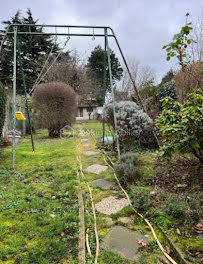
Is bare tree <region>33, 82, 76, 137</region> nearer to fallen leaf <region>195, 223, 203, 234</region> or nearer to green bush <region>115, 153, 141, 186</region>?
green bush <region>115, 153, 141, 186</region>

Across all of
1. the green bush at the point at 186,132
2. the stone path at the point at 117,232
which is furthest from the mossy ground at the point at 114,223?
the green bush at the point at 186,132

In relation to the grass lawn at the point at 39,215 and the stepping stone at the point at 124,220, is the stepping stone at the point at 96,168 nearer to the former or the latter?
the grass lawn at the point at 39,215

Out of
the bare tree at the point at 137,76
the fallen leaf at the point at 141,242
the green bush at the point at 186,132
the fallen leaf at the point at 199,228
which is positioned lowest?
the fallen leaf at the point at 141,242

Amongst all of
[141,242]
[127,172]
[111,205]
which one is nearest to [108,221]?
[111,205]

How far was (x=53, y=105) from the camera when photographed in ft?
30.9

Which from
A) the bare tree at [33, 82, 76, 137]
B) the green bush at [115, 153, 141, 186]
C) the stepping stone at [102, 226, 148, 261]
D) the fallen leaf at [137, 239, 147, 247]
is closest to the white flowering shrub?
the green bush at [115, 153, 141, 186]

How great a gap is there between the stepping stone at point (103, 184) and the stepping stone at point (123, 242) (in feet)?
3.76

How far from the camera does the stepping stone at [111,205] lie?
8.02ft

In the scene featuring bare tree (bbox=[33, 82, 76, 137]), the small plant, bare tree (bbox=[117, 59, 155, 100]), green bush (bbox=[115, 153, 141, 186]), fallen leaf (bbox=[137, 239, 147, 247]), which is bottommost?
fallen leaf (bbox=[137, 239, 147, 247])

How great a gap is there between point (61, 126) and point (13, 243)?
8.25m

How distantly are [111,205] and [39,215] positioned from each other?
0.96 metres

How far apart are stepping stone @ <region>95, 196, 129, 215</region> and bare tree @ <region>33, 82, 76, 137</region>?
7.33 meters

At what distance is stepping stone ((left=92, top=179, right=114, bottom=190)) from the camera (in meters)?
3.23

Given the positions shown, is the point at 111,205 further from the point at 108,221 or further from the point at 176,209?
the point at 176,209
